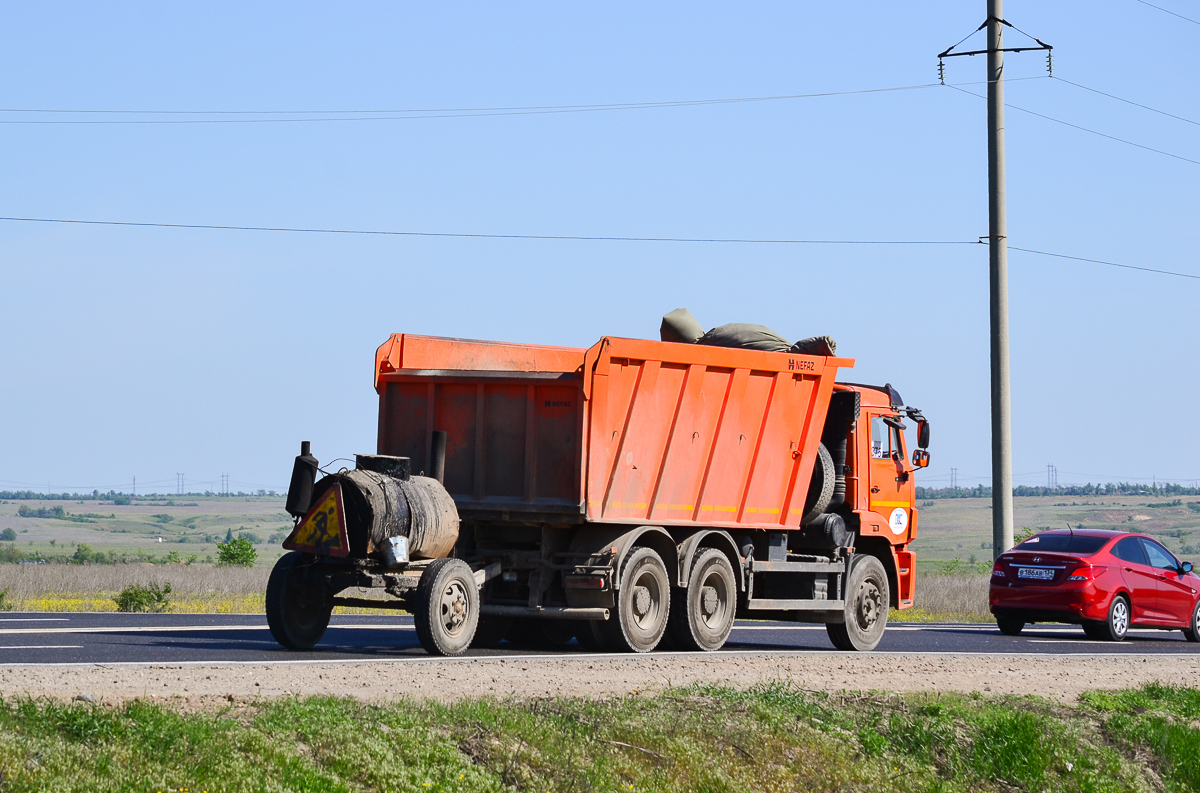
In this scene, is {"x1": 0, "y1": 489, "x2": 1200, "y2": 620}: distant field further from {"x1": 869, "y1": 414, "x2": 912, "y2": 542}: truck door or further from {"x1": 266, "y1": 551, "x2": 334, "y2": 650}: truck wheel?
{"x1": 266, "y1": 551, "x2": 334, "y2": 650}: truck wheel

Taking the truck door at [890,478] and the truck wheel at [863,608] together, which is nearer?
the truck wheel at [863,608]

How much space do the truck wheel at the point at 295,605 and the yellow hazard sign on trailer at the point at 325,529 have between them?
0.27m

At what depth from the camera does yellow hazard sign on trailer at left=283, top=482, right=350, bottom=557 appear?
43.6 ft

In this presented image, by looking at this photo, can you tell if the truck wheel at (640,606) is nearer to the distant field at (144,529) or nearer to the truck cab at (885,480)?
the truck cab at (885,480)

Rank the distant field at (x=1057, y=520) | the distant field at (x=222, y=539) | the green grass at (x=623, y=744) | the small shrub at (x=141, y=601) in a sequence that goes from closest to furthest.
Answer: the green grass at (x=623, y=744) → the small shrub at (x=141, y=601) → the distant field at (x=222, y=539) → the distant field at (x=1057, y=520)

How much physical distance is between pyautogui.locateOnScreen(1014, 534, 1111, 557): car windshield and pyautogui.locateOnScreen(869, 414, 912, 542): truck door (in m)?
3.03

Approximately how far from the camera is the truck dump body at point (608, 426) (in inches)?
574

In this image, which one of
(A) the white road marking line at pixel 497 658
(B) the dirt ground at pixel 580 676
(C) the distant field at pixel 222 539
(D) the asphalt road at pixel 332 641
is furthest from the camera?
(C) the distant field at pixel 222 539

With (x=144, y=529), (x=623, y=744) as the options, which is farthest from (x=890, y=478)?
(x=144, y=529)

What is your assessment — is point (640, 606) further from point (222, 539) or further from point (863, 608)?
point (222, 539)

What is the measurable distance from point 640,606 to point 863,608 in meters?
3.93

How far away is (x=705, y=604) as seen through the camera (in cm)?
1575

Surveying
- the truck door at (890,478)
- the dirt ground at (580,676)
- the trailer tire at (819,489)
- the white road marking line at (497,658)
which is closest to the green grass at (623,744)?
the dirt ground at (580,676)

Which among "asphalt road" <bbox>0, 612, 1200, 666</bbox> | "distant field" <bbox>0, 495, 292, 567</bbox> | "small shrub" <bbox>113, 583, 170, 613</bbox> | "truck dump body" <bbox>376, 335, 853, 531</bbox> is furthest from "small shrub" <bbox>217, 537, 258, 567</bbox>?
"distant field" <bbox>0, 495, 292, 567</bbox>
